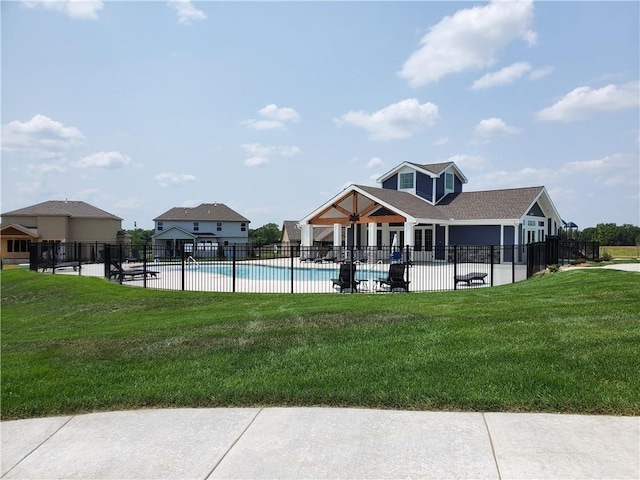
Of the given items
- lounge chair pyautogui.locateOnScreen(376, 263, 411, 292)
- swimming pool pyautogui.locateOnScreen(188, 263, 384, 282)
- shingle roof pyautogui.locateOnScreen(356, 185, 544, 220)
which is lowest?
swimming pool pyautogui.locateOnScreen(188, 263, 384, 282)

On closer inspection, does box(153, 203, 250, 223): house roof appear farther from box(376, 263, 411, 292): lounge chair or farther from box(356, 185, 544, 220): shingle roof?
box(376, 263, 411, 292): lounge chair

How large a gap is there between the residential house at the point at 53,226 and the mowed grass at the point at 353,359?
46972mm

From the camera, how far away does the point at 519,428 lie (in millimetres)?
4422

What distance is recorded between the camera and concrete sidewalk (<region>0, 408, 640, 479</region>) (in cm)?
377

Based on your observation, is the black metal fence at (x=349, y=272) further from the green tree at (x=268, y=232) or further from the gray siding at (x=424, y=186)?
the green tree at (x=268, y=232)

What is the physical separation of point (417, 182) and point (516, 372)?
3616 cm

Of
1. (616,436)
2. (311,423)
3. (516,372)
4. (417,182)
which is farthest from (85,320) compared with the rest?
(417,182)

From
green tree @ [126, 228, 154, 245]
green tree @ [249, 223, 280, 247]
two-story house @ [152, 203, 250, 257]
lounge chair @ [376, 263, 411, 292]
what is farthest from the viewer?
green tree @ [249, 223, 280, 247]

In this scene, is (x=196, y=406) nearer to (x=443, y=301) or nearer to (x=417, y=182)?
(x=443, y=301)

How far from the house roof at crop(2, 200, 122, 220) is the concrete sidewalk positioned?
5464 cm

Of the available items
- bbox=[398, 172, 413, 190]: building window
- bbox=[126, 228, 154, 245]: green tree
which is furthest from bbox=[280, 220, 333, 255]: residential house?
bbox=[126, 228, 154, 245]: green tree

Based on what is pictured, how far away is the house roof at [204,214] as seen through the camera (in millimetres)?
60906

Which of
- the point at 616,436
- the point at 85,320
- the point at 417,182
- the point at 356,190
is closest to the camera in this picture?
the point at 616,436

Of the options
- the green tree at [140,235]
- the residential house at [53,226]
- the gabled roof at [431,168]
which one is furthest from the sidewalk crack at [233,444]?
the green tree at [140,235]
